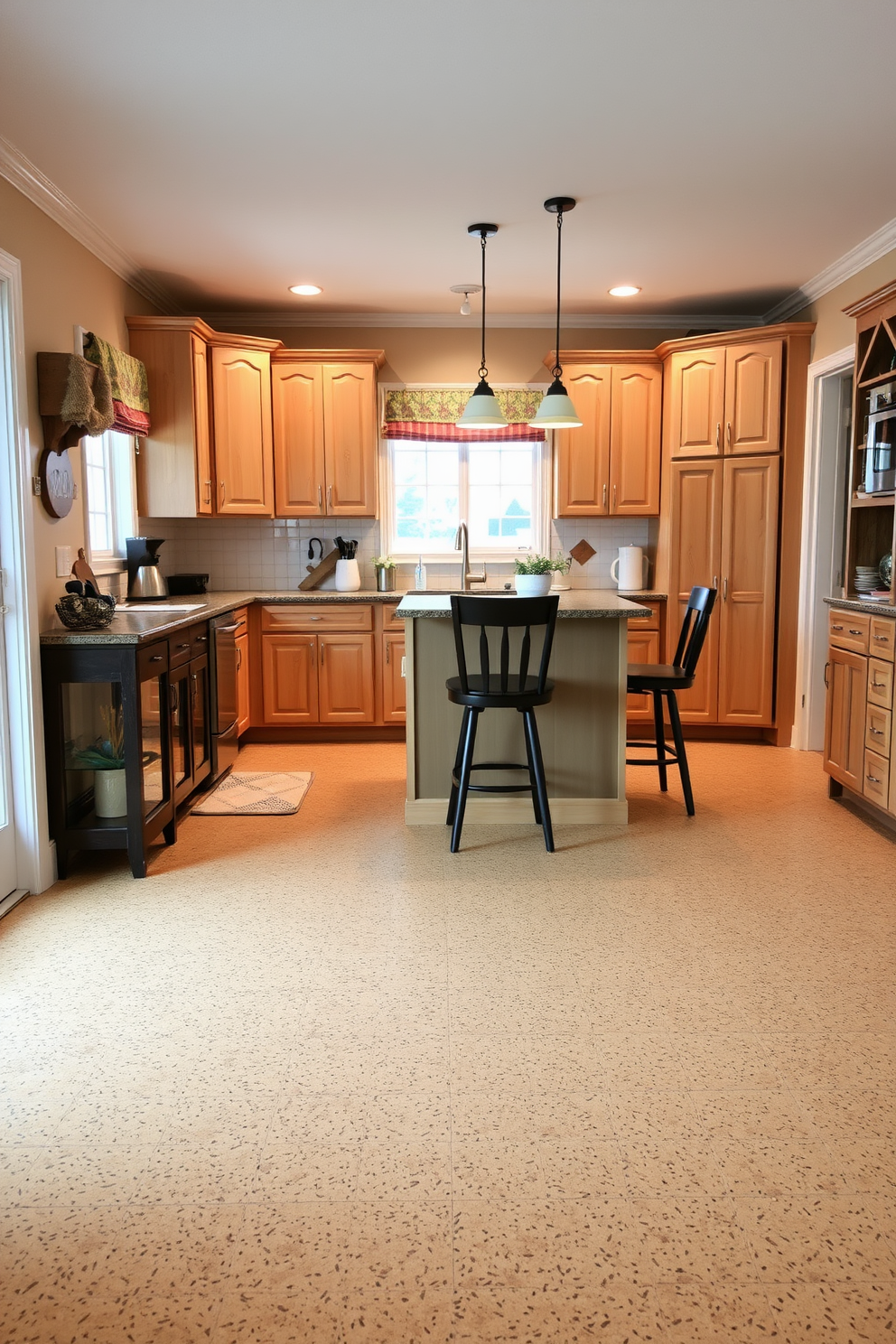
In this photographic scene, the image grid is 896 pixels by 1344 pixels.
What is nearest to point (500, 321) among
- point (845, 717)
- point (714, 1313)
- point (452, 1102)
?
point (845, 717)

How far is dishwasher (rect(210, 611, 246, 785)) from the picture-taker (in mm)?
4777

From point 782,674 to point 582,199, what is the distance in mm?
3007

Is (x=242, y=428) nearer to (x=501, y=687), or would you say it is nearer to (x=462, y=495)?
(x=462, y=495)

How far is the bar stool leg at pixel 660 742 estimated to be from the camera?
171 inches

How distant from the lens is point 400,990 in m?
2.67

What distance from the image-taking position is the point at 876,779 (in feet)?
13.3

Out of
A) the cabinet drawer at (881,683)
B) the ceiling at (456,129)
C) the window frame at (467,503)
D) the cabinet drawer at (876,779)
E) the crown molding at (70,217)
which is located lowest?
the cabinet drawer at (876,779)

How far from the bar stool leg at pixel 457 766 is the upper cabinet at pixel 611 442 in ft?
7.89

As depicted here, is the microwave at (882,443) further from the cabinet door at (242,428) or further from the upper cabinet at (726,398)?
the cabinet door at (242,428)

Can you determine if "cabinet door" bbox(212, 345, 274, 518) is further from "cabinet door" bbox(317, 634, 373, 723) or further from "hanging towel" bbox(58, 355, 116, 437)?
"hanging towel" bbox(58, 355, 116, 437)

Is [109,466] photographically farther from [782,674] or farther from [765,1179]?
[765,1179]

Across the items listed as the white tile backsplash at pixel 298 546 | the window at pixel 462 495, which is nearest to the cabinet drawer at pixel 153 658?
the white tile backsplash at pixel 298 546

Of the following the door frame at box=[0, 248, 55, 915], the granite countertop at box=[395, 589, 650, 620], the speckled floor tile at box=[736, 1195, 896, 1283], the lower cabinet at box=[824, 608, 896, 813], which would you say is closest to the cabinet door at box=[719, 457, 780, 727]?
the lower cabinet at box=[824, 608, 896, 813]

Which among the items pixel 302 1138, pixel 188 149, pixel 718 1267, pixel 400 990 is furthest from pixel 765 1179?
pixel 188 149
